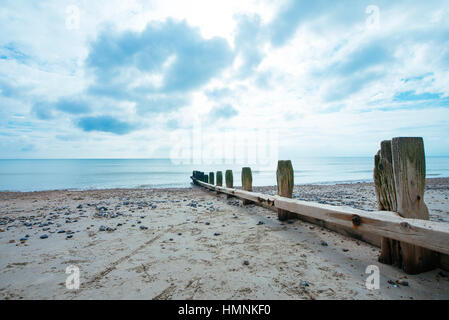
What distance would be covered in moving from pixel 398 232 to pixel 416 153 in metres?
0.96

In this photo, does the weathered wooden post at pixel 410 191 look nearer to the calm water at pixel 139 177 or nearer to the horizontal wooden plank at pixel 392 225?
the horizontal wooden plank at pixel 392 225

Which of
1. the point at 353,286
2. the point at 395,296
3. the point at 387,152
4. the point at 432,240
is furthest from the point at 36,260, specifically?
the point at 387,152

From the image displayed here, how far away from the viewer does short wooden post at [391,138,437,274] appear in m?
2.53

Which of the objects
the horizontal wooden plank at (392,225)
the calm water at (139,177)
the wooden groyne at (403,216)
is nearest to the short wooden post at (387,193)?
the wooden groyne at (403,216)

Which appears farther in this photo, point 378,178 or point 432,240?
point 378,178

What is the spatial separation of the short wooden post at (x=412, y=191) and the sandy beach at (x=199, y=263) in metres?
0.16

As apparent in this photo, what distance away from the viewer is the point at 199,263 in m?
3.08

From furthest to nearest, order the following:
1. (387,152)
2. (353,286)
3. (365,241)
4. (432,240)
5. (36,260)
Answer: (365,241) → (36,260) → (387,152) → (353,286) → (432,240)

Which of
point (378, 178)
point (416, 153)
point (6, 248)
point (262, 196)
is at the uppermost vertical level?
point (416, 153)

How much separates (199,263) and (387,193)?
2.64 meters

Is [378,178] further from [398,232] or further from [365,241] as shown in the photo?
[365,241]

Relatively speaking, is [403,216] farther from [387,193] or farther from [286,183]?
[286,183]

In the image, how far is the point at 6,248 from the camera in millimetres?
3848

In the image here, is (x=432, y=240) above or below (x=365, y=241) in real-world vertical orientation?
above
